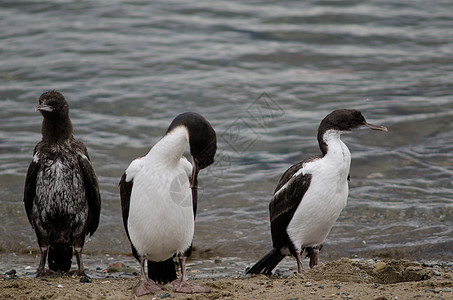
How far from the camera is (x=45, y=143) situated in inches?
305

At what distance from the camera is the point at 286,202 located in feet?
25.0

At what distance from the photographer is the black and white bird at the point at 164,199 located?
636 cm

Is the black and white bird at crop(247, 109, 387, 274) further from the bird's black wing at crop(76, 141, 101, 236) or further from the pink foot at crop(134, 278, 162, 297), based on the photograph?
the bird's black wing at crop(76, 141, 101, 236)

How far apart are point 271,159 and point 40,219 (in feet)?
17.9

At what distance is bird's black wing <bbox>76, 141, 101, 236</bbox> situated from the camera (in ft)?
25.6

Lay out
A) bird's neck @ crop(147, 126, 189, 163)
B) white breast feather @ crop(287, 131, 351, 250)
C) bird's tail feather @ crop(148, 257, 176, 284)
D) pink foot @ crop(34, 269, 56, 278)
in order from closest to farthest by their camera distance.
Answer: bird's neck @ crop(147, 126, 189, 163)
bird's tail feather @ crop(148, 257, 176, 284)
white breast feather @ crop(287, 131, 351, 250)
pink foot @ crop(34, 269, 56, 278)

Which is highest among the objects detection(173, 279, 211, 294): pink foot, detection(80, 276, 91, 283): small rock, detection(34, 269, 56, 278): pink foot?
detection(173, 279, 211, 294): pink foot

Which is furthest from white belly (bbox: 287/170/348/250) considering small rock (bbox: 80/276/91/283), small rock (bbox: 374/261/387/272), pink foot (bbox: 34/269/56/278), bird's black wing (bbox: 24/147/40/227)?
bird's black wing (bbox: 24/147/40/227)

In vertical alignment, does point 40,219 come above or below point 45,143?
below

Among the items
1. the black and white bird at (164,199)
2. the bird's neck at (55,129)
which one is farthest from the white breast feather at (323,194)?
the bird's neck at (55,129)

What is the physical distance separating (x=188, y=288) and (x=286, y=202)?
5.37 ft

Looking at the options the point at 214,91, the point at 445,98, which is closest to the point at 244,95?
the point at 214,91

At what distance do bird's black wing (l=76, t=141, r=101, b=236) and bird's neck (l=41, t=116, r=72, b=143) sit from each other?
0.85 ft

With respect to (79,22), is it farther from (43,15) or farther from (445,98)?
(445,98)
